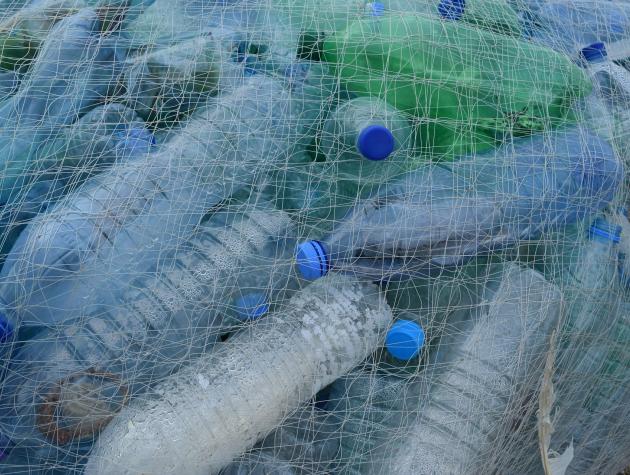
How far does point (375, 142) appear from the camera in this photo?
105 centimetres

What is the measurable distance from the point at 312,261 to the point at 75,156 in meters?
0.53

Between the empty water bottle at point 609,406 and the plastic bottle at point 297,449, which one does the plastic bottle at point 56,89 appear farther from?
the empty water bottle at point 609,406

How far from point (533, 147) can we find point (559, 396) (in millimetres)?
493

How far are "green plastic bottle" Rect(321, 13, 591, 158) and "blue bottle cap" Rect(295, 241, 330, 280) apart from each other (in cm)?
33

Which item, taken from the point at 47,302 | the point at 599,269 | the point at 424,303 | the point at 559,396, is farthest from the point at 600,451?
the point at 47,302

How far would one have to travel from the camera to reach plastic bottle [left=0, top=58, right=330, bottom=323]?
1.10 meters

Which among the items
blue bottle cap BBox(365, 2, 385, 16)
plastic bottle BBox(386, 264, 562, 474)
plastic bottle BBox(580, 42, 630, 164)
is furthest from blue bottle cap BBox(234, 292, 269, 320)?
plastic bottle BBox(580, 42, 630, 164)

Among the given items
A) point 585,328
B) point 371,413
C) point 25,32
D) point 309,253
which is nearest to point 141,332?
point 309,253

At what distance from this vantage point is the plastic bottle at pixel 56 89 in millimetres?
1224

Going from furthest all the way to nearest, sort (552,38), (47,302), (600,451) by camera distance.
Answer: (552,38)
(600,451)
(47,302)

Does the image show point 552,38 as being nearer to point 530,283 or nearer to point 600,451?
point 530,283

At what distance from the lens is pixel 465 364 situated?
1.17 m

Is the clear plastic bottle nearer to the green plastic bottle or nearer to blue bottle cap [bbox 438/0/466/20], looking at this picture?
the green plastic bottle

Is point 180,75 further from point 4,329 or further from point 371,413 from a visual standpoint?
point 371,413
